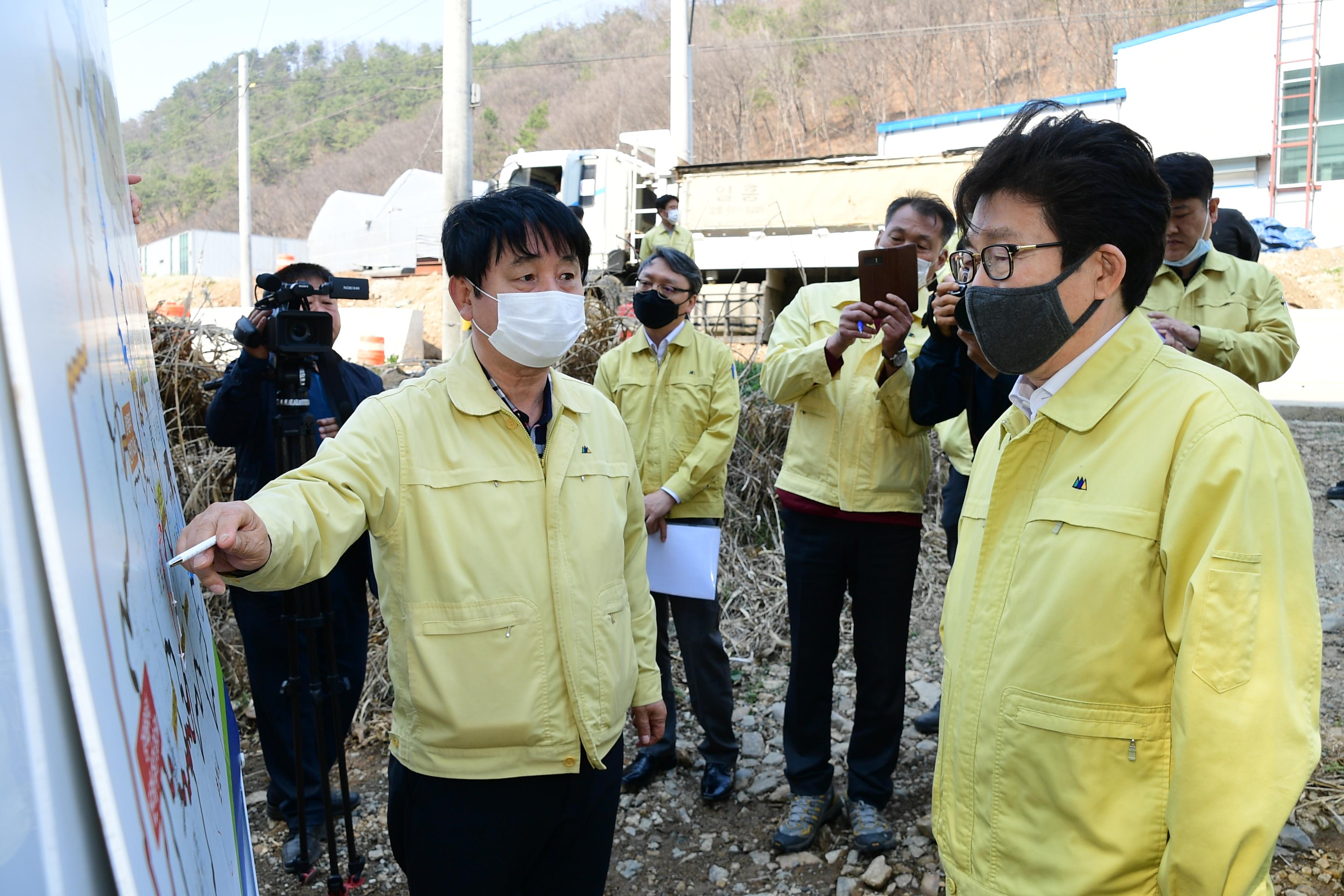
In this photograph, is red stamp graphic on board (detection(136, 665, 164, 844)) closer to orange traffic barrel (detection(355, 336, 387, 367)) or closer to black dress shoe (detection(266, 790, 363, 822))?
black dress shoe (detection(266, 790, 363, 822))

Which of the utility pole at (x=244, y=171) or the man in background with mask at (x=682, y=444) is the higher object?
the utility pole at (x=244, y=171)

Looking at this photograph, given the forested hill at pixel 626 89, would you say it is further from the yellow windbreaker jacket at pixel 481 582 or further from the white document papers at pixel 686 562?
the yellow windbreaker jacket at pixel 481 582

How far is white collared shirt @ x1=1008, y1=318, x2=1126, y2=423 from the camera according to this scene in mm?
1544

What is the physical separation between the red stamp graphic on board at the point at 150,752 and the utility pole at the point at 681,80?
13723 millimetres

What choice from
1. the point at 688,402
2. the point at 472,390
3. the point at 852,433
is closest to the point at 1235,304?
the point at 852,433

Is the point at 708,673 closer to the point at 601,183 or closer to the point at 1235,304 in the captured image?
the point at 1235,304

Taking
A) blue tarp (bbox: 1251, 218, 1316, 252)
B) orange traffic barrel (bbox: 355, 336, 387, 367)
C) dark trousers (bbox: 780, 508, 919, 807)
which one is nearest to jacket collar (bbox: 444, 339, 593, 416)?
dark trousers (bbox: 780, 508, 919, 807)

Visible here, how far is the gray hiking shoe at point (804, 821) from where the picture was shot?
3211 millimetres

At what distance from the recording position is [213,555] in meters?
1.18

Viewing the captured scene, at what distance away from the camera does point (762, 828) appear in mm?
3449

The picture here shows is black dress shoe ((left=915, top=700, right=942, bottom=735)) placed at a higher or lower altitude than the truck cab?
lower

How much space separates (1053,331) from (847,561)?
1809 millimetres

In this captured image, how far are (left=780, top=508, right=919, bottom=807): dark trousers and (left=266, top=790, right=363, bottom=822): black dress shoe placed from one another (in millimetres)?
1631

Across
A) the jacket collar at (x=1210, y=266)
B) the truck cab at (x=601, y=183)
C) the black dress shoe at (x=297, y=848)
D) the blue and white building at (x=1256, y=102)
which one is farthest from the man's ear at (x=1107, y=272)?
the blue and white building at (x=1256, y=102)
